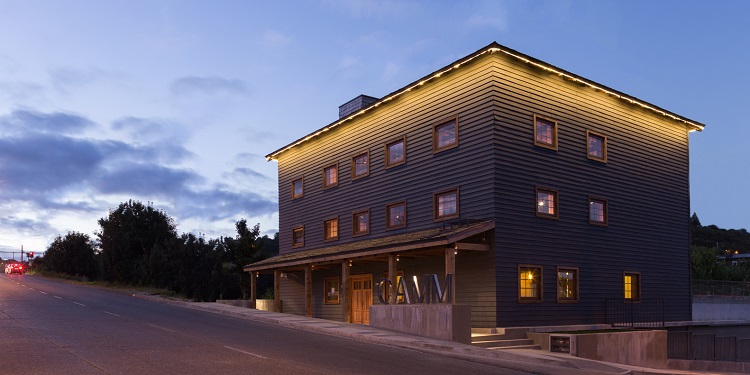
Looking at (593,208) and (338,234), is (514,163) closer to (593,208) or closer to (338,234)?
(593,208)

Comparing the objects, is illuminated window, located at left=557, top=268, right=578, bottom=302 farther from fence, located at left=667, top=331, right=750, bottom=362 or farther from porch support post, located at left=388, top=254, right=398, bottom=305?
porch support post, located at left=388, top=254, right=398, bottom=305

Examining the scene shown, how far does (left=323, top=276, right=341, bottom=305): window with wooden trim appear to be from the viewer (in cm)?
3285

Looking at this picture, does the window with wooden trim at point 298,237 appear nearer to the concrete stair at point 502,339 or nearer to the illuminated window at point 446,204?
the illuminated window at point 446,204

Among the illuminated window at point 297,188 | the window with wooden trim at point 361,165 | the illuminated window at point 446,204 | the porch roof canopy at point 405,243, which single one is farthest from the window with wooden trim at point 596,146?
the illuminated window at point 297,188

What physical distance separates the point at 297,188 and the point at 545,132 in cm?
1636

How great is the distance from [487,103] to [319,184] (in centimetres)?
1349

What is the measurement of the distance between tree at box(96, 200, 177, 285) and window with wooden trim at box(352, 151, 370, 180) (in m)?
29.9

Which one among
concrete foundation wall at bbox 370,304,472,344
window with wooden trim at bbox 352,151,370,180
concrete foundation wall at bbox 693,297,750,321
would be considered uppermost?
window with wooden trim at bbox 352,151,370,180

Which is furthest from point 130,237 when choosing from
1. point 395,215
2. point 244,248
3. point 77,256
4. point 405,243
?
point 405,243

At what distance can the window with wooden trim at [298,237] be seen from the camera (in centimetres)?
3656

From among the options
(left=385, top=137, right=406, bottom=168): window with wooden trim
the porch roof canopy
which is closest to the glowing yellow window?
the porch roof canopy

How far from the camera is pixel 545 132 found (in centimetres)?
2559

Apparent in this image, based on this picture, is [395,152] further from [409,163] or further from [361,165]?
[361,165]

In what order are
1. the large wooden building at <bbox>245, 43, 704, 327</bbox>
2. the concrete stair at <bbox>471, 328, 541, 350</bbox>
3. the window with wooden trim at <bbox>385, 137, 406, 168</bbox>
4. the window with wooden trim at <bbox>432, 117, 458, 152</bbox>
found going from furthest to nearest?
the window with wooden trim at <bbox>385, 137, 406, 168</bbox> → the window with wooden trim at <bbox>432, 117, 458, 152</bbox> → the large wooden building at <bbox>245, 43, 704, 327</bbox> → the concrete stair at <bbox>471, 328, 541, 350</bbox>
